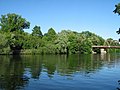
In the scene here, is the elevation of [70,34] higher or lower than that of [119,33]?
higher

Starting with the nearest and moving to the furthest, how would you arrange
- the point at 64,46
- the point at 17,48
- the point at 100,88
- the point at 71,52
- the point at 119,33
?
1. the point at 100,88
2. the point at 119,33
3. the point at 17,48
4. the point at 64,46
5. the point at 71,52

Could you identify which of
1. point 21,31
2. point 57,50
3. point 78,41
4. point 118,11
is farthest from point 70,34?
point 118,11

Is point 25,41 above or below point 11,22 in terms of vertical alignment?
below

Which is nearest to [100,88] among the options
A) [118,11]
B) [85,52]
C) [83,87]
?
[83,87]

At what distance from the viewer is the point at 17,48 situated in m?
112

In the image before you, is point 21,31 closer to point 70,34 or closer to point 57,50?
point 57,50

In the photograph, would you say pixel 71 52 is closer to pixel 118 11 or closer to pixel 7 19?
pixel 7 19

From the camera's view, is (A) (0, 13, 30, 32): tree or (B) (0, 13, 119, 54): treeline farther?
(A) (0, 13, 30, 32): tree

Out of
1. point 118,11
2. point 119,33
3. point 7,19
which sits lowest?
point 119,33

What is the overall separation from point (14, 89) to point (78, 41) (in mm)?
113332

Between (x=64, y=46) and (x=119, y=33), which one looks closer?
(x=119, y=33)

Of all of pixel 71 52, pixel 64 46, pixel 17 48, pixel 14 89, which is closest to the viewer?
pixel 14 89

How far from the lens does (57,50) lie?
11850cm

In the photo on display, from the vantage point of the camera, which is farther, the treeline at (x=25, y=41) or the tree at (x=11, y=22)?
the tree at (x=11, y=22)
